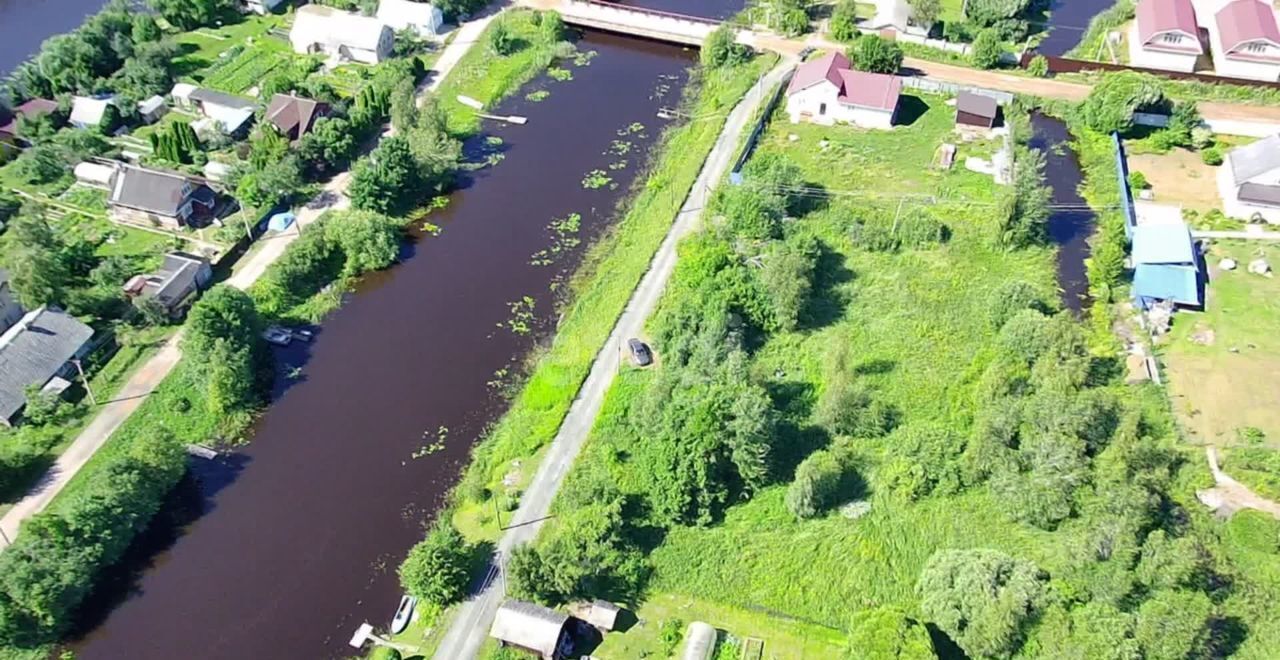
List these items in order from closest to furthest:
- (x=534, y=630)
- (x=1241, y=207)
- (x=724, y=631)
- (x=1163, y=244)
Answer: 1. (x=534, y=630)
2. (x=724, y=631)
3. (x=1163, y=244)
4. (x=1241, y=207)

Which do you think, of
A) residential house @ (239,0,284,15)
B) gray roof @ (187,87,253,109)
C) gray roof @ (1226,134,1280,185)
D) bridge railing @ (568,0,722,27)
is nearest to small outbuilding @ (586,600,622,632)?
gray roof @ (1226,134,1280,185)

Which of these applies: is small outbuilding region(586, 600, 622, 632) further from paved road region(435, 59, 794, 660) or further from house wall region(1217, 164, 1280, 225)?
house wall region(1217, 164, 1280, 225)

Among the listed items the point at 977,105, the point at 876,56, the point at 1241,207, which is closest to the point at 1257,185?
the point at 1241,207

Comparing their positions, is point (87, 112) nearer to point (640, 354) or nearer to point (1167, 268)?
point (640, 354)

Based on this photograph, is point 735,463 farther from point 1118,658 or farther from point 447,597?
point 1118,658

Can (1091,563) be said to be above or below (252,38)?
below

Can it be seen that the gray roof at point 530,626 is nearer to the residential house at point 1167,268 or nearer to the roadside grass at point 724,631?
the roadside grass at point 724,631

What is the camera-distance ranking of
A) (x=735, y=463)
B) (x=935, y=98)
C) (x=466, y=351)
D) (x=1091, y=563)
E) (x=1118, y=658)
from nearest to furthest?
(x=1118, y=658), (x=1091, y=563), (x=735, y=463), (x=466, y=351), (x=935, y=98)

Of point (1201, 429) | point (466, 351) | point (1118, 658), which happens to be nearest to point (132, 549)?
point (466, 351)
